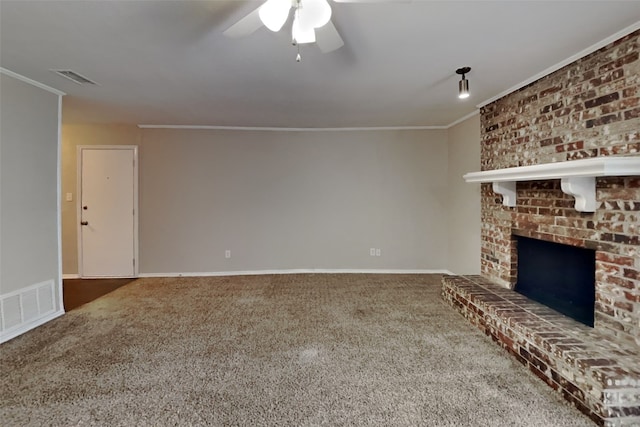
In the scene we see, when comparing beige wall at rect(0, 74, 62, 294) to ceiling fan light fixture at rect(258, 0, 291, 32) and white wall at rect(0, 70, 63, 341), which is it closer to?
white wall at rect(0, 70, 63, 341)

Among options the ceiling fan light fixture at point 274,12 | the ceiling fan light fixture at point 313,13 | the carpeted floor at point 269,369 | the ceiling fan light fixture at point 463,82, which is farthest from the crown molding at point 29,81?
the ceiling fan light fixture at point 463,82

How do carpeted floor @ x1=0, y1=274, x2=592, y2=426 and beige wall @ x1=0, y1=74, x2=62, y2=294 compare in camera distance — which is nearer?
carpeted floor @ x1=0, y1=274, x2=592, y2=426

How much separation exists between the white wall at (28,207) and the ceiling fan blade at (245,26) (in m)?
2.51

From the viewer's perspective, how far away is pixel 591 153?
A: 7.89ft

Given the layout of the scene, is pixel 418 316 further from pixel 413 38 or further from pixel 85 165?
pixel 85 165

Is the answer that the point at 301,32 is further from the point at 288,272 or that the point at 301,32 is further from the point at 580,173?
the point at 288,272

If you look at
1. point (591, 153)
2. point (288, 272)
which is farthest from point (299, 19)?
point (288, 272)

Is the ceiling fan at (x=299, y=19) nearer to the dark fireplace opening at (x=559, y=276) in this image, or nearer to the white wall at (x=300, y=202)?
the dark fireplace opening at (x=559, y=276)

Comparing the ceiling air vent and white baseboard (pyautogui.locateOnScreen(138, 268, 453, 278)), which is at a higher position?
the ceiling air vent

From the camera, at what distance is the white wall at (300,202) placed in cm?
501

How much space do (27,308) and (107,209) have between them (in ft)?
7.10

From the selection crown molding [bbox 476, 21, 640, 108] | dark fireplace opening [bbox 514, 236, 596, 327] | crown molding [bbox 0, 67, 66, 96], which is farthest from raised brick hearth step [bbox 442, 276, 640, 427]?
crown molding [bbox 0, 67, 66, 96]

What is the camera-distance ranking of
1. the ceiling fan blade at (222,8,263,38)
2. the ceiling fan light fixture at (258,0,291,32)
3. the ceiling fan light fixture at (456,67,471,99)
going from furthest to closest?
the ceiling fan light fixture at (456,67,471,99) → the ceiling fan blade at (222,8,263,38) → the ceiling fan light fixture at (258,0,291,32)

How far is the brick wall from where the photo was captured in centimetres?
210
